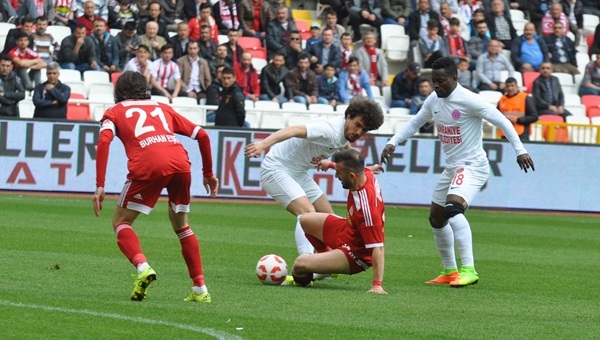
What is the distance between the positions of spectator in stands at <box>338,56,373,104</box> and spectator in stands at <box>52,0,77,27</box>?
5.65m

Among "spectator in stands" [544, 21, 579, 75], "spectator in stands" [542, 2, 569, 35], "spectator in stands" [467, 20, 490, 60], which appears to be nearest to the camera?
"spectator in stands" [467, 20, 490, 60]

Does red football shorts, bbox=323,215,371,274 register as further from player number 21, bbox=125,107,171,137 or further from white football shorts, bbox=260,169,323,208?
player number 21, bbox=125,107,171,137

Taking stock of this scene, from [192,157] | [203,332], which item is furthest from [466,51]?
[203,332]

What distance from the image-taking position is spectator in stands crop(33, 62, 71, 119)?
66.0 feet

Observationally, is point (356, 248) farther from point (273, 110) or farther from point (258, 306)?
point (273, 110)

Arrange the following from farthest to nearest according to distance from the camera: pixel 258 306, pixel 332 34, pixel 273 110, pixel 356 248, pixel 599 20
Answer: pixel 599 20 < pixel 332 34 < pixel 273 110 < pixel 356 248 < pixel 258 306

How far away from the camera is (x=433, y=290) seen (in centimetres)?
1058

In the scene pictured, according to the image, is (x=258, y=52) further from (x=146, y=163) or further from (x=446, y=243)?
(x=146, y=163)

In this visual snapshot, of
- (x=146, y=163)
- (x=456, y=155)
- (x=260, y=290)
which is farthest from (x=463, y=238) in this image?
(x=146, y=163)

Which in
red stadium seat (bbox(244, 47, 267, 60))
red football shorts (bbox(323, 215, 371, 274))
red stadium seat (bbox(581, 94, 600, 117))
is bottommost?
red stadium seat (bbox(581, 94, 600, 117))

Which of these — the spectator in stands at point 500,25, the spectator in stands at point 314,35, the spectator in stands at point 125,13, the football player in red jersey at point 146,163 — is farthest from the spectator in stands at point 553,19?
the football player in red jersey at point 146,163

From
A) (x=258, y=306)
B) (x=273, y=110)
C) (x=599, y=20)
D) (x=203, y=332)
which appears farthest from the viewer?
(x=599, y=20)

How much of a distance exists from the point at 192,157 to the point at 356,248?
1109 centimetres

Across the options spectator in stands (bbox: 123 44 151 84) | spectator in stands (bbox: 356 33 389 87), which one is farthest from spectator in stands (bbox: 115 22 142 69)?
spectator in stands (bbox: 356 33 389 87)
